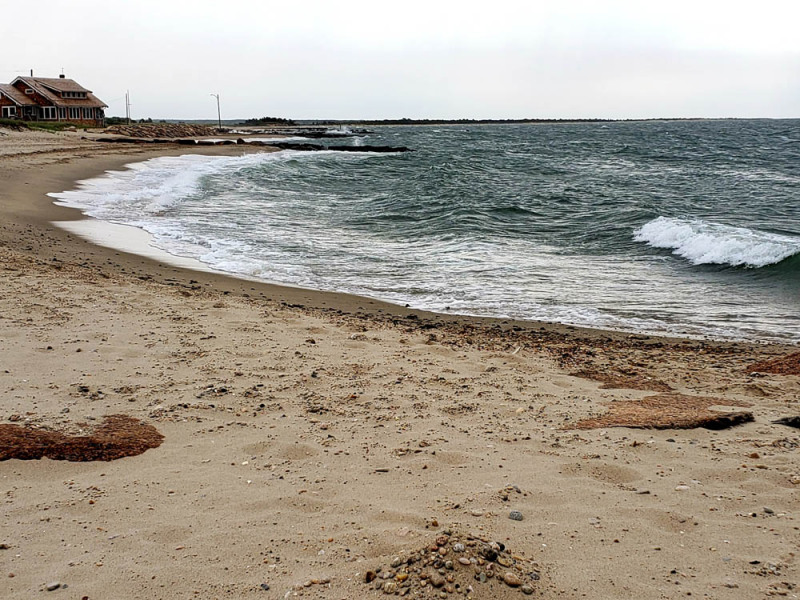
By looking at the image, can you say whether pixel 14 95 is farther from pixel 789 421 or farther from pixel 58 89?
pixel 789 421

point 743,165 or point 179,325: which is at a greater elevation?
point 743,165

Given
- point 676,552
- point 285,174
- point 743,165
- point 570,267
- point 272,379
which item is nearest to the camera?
point 676,552

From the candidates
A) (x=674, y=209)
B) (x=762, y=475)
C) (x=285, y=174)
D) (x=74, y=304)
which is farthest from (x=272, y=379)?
(x=285, y=174)

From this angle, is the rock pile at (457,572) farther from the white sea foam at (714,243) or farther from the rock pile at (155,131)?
the rock pile at (155,131)

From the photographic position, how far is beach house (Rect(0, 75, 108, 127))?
57.8 m

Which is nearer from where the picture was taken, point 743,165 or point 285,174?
point 285,174

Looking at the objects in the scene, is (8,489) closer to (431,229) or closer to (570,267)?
(570,267)

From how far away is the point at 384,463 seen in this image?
3740 millimetres

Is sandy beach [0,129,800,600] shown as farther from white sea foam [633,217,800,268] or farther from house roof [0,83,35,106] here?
house roof [0,83,35,106]

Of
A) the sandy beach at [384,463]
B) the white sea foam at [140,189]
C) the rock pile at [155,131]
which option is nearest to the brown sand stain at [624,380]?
the sandy beach at [384,463]

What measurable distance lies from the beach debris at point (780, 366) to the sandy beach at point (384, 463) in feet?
0.21

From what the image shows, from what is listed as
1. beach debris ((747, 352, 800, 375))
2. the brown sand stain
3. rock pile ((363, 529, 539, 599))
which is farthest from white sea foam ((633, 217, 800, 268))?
rock pile ((363, 529, 539, 599))

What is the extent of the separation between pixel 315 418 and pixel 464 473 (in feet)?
3.95

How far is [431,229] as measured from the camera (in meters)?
16.4
